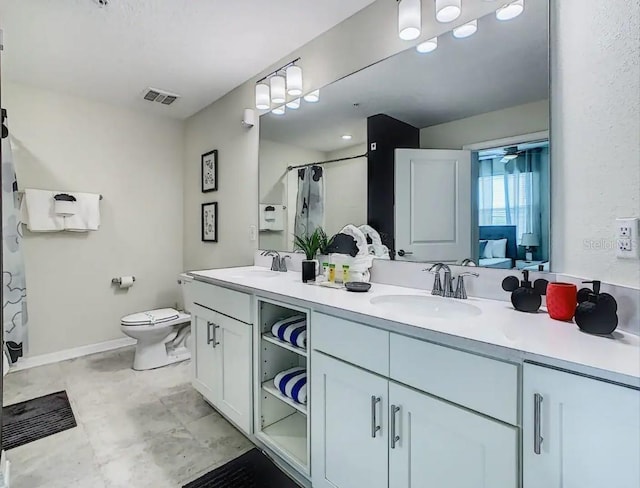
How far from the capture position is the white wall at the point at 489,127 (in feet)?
4.34

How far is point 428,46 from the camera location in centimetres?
163

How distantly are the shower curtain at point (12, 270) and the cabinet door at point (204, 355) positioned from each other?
142cm

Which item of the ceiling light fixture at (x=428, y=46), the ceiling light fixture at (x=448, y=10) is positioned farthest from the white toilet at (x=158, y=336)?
the ceiling light fixture at (x=448, y=10)

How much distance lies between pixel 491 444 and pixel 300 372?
1019 mm

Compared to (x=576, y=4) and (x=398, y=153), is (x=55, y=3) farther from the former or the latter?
(x=576, y=4)

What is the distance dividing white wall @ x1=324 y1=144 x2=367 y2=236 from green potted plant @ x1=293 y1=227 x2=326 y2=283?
0.09 meters

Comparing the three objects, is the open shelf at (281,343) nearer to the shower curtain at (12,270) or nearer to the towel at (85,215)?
the shower curtain at (12,270)

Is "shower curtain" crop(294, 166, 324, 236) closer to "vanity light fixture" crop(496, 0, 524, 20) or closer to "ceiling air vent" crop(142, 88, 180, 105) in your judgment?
"vanity light fixture" crop(496, 0, 524, 20)

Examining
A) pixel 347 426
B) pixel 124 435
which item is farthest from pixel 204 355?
pixel 347 426

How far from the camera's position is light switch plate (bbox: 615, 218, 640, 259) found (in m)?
0.95

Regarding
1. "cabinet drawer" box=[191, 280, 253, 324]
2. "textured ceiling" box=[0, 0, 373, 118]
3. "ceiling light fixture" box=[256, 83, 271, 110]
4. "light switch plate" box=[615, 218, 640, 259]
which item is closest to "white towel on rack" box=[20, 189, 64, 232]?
"textured ceiling" box=[0, 0, 373, 118]

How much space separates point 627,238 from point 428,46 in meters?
1.18

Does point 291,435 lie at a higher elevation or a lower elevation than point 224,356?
lower

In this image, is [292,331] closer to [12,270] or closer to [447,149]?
[447,149]
